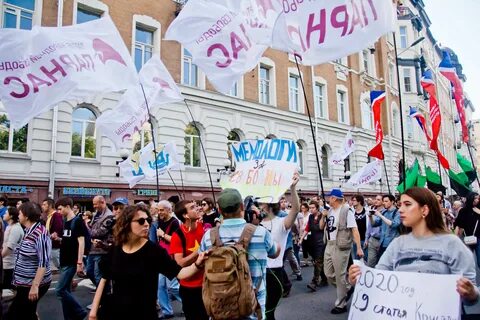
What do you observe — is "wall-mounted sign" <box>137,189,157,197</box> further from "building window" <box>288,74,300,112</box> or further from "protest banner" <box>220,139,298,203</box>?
"building window" <box>288,74,300,112</box>

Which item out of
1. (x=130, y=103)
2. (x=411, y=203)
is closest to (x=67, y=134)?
(x=130, y=103)

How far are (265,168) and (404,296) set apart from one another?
10.2 feet

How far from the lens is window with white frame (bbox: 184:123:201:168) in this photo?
1838 cm

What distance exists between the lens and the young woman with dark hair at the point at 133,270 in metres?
3.15

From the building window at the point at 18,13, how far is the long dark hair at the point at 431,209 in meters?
15.4

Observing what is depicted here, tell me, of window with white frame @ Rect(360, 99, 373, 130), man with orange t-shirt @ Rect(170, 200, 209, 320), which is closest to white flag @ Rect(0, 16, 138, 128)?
man with orange t-shirt @ Rect(170, 200, 209, 320)

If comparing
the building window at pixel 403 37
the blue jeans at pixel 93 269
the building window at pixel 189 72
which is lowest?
the blue jeans at pixel 93 269

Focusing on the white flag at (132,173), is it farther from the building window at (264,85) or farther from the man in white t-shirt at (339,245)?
the building window at (264,85)

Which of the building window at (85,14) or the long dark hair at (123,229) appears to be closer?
the long dark hair at (123,229)

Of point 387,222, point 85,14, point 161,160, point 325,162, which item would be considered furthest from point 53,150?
point 325,162

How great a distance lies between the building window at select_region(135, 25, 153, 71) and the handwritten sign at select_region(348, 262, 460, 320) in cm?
1627

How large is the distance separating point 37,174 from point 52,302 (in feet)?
25.8

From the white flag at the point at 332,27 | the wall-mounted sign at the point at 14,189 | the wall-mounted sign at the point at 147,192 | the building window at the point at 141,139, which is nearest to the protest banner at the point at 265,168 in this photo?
the white flag at the point at 332,27

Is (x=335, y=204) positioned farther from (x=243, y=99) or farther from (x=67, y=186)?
(x=243, y=99)
